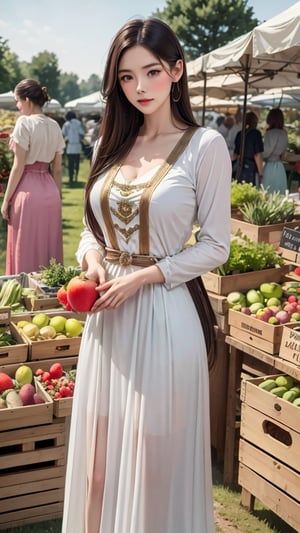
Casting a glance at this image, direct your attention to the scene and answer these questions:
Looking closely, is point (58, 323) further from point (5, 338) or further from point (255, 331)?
point (255, 331)

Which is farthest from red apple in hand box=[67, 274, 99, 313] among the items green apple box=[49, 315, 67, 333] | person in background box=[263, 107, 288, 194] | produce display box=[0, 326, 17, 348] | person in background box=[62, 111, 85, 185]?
person in background box=[62, 111, 85, 185]

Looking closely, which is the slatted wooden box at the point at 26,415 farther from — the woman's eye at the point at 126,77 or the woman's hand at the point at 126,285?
the woman's eye at the point at 126,77

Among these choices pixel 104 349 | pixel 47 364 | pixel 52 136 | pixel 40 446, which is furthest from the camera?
pixel 52 136

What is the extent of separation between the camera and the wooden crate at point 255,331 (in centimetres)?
323

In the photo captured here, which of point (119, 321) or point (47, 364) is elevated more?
point (119, 321)

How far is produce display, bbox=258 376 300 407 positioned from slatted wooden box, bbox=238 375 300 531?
6 cm

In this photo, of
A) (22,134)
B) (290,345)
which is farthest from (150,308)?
(22,134)

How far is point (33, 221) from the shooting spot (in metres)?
6.09

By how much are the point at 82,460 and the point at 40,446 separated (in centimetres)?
105

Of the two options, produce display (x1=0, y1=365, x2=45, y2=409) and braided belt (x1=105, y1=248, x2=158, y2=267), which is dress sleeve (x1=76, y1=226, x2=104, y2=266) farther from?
produce display (x1=0, y1=365, x2=45, y2=409)

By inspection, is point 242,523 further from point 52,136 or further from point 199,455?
point 52,136

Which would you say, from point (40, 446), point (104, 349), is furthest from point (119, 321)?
point (40, 446)

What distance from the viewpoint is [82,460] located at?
2.34 metres

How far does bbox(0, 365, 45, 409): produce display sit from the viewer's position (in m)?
3.23
